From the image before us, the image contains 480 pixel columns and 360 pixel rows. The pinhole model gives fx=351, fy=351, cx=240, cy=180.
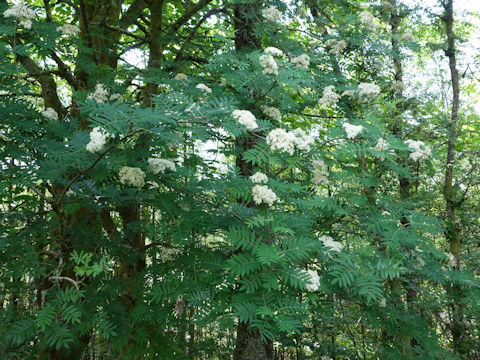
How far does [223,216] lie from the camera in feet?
8.64

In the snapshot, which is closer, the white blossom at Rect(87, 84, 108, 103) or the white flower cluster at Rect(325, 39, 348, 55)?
the white blossom at Rect(87, 84, 108, 103)

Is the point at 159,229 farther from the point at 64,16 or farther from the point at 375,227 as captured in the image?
the point at 64,16

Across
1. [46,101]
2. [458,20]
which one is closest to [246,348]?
[46,101]

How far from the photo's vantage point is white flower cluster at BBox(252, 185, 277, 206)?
216 centimetres

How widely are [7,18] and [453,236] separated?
648 centimetres

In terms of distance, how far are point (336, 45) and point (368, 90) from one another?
0.78 meters

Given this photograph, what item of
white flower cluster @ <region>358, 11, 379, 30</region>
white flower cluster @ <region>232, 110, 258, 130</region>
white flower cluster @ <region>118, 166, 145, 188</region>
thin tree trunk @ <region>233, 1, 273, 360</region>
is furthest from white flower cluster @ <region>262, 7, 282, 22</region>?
white flower cluster @ <region>118, 166, 145, 188</region>

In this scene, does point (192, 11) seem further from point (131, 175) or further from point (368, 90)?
point (131, 175)

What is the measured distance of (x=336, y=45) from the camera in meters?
4.04

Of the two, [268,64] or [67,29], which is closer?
[268,64]

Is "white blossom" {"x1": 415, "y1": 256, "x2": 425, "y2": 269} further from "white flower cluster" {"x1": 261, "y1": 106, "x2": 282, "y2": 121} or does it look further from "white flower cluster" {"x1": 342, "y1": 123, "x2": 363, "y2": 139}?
"white flower cluster" {"x1": 261, "y1": 106, "x2": 282, "y2": 121}

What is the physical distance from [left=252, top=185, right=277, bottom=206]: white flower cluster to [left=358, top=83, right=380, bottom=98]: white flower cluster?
2.05m

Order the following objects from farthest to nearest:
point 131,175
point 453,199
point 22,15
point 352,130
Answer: point 453,199 < point 22,15 < point 352,130 < point 131,175

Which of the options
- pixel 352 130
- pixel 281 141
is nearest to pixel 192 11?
pixel 352 130
